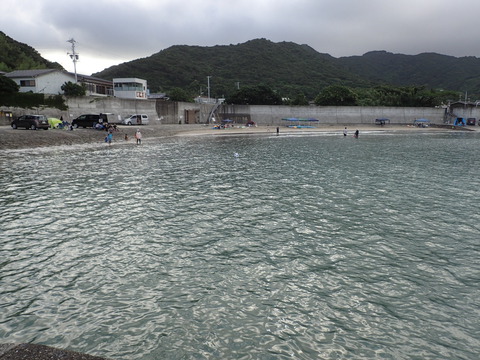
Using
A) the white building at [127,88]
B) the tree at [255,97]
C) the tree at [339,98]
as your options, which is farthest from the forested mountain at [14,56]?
the tree at [339,98]

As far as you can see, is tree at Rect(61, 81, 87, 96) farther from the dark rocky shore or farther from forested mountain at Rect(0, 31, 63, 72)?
the dark rocky shore

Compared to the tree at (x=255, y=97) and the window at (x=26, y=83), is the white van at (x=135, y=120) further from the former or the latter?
the tree at (x=255, y=97)

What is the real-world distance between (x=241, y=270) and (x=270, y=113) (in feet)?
287

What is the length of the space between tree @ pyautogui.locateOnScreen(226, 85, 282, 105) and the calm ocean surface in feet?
272

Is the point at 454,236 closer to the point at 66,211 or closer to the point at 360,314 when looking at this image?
the point at 360,314

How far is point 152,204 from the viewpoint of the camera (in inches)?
661

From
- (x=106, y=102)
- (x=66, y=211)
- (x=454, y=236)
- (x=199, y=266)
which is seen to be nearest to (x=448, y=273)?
(x=454, y=236)

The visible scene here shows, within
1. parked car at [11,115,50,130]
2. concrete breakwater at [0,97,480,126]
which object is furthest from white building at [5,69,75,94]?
parked car at [11,115,50,130]

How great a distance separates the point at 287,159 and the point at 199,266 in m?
25.5

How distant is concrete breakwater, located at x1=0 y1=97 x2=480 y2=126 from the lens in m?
69.4

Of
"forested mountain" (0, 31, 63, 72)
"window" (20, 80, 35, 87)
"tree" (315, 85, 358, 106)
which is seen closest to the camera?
"window" (20, 80, 35, 87)

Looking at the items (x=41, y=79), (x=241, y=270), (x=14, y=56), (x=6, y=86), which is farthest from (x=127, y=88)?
(x=241, y=270)

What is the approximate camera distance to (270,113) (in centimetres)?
9388

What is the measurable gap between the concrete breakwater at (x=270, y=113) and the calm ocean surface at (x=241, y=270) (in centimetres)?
5048
